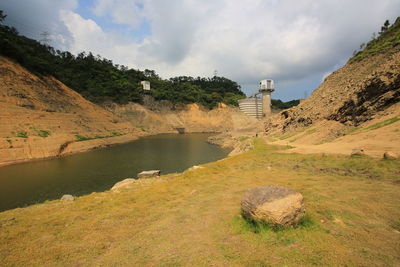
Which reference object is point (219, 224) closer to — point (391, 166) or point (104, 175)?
point (391, 166)

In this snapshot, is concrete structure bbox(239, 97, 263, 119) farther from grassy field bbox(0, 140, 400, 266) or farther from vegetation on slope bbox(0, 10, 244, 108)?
grassy field bbox(0, 140, 400, 266)

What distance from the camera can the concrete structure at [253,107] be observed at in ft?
268

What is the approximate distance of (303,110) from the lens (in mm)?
29938

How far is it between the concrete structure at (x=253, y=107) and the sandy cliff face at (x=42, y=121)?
2071 inches

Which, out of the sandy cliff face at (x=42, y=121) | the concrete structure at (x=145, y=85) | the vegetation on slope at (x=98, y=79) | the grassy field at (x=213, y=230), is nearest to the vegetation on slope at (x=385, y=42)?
the grassy field at (x=213, y=230)

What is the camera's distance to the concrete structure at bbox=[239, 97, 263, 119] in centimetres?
8169

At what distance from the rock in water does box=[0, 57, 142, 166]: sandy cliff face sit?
2929 centimetres

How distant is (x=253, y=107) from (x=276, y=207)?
80.4 metres

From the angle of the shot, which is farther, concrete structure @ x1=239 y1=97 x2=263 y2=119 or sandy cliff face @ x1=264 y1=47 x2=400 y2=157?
concrete structure @ x1=239 y1=97 x2=263 y2=119

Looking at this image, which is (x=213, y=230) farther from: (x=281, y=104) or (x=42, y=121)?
(x=281, y=104)

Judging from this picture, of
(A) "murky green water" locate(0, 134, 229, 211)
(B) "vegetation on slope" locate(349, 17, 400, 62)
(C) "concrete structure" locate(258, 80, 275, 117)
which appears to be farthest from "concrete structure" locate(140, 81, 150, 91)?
(B) "vegetation on slope" locate(349, 17, 400, 62)

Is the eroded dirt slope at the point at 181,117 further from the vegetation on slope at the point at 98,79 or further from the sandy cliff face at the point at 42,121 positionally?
the sandy cliff face at the point at 42,121

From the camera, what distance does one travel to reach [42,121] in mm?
31703

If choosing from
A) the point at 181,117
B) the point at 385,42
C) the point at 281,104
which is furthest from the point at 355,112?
the point at 281,104
